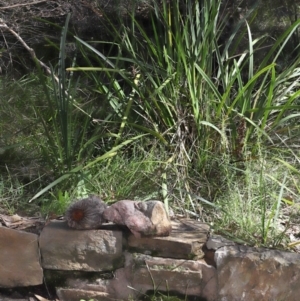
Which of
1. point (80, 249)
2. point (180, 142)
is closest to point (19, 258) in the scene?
point (80, 249)

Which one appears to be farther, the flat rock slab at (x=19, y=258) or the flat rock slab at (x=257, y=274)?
the flat rock slab at (x=19, y=258)

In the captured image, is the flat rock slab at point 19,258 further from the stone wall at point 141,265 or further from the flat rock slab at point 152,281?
the flat rock slab at point 152,281

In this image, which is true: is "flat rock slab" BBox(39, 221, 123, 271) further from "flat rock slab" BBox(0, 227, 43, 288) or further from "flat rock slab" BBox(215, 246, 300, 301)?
"flat rock slab" BBox(215, 246, 300, 301)

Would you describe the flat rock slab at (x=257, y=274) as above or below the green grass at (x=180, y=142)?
below

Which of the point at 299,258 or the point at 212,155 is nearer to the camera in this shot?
the point at 299,258

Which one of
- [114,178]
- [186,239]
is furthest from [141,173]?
[186,239]

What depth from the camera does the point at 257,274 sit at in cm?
346

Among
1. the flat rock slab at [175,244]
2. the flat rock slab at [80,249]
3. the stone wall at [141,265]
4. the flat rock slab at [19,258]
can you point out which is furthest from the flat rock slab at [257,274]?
the flat rock slab at [19,258]

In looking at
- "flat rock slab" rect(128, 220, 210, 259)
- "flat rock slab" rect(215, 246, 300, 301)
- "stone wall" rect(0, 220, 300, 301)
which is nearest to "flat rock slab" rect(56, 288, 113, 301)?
"stone wall" rect(0, 220, 300, 301)

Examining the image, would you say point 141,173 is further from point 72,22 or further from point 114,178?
point 72,22

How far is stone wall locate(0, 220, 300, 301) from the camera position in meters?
3.45

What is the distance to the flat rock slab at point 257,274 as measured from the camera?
11.3 feet

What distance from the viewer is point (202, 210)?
3924mm

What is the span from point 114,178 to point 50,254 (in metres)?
0.71
